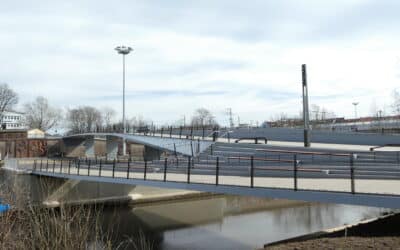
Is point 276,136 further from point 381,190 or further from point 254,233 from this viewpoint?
point 381,190

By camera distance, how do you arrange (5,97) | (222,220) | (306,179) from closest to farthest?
(306,179)
(222,220)
(5,97)

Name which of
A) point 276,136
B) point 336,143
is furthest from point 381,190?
point 276,136

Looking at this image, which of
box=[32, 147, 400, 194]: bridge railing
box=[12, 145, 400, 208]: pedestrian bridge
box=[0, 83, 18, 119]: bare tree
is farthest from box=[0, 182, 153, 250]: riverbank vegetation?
box=[0, 83, 18, 119]: bare tree

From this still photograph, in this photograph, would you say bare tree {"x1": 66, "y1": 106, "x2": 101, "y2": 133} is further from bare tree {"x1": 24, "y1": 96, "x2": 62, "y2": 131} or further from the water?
the water

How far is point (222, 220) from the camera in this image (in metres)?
24.3

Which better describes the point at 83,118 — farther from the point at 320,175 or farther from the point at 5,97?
the point at 320,175

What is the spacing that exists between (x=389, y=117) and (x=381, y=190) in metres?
48.5

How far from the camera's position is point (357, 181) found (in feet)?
42.9

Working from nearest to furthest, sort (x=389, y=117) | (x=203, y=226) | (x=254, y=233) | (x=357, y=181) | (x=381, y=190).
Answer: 1. (x=381, y=190)
2. (x=357, y=181)
3. (x=254, y=233)
4. (x=203, y=226)
5. (x=389, y=117)

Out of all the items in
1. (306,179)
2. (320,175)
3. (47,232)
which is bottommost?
(306,179)

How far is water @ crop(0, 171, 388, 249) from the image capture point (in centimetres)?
1845

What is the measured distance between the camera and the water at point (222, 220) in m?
18.4

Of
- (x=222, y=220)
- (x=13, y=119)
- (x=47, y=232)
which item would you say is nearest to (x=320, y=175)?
(x=222, y=220)

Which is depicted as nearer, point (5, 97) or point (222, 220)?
point (222, 220)
